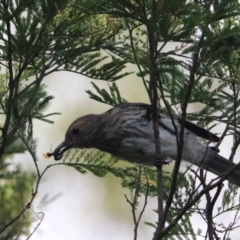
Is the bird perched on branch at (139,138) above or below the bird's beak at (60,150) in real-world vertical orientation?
above

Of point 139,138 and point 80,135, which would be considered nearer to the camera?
point 139,138

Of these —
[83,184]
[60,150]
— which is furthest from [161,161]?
[83,184]

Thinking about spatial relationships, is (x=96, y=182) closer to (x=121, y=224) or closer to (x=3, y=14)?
(x=121, y=224)

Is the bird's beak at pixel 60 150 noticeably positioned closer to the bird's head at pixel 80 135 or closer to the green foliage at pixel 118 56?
the bird's head at pixel 80 135

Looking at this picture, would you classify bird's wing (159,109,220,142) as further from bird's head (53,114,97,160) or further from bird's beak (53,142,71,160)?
bird's beak (53,142,71,160)

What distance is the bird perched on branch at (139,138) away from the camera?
4.22 meters

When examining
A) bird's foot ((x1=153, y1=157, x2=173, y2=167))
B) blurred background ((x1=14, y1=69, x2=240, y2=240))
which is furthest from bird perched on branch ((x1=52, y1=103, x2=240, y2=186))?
blurred background ((x1=14, y1=69, x2=240, y2=240))

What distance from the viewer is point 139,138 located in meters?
4.27

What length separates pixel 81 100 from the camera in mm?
8930

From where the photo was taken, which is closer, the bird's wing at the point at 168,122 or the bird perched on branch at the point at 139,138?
the bird's wing at the point at 168,122

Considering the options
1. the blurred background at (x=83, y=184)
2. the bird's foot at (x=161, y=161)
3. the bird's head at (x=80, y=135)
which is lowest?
the bird's foot at (x=161, y=161)

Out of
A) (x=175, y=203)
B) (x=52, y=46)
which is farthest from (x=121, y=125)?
(x=52, y=46)

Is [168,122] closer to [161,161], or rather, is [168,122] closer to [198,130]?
[198,130]

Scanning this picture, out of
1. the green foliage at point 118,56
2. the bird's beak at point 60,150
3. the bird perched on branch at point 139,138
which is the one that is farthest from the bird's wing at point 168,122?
the bird's beak at point 60,150
